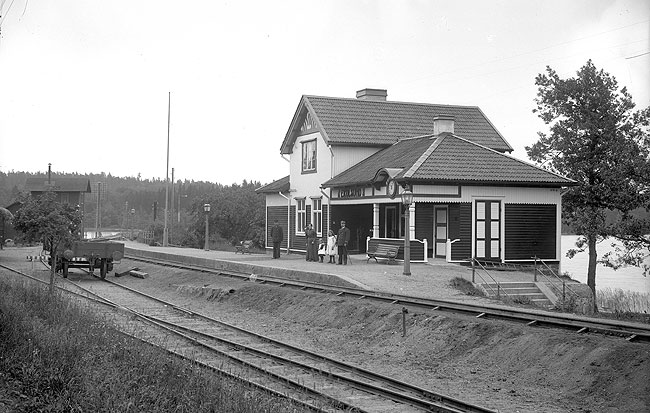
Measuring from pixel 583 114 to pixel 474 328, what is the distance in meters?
20.8

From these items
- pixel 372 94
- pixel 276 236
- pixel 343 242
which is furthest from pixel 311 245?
pixel 372 94

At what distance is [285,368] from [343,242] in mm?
15770

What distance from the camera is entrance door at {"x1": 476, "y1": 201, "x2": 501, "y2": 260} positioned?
28375 mm

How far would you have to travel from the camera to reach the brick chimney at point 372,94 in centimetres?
4072

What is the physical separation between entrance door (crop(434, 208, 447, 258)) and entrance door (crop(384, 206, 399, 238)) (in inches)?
119

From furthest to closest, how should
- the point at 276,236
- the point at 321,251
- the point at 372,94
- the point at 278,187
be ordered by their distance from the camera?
the point at 372,94 → the point at 278,187 → the point at 276,236 → the point at 321,251

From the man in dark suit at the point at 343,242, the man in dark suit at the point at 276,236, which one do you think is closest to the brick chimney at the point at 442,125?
the man in dark suit at the point at 343,242

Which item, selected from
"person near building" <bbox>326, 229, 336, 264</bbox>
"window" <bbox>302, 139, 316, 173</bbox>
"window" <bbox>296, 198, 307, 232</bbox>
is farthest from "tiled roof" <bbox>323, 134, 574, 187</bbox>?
"window" <bbox>296, 198, 307, 232</bbox>

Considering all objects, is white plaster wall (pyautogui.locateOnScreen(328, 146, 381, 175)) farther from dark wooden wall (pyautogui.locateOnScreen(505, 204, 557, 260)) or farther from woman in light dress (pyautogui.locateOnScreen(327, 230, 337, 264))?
dark wooden wall (pyautogui.locateOnScreen(505, 204, 557, 260))

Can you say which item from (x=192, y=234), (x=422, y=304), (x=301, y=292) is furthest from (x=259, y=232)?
(x=422, y=304)

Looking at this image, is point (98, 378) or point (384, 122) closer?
point (98, 378)

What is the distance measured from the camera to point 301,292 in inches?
810

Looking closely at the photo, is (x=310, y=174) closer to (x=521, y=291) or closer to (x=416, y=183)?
(x=416, y=183)

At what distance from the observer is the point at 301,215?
126ft
